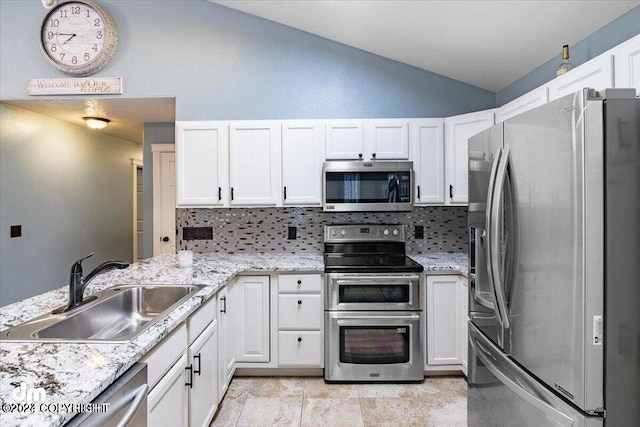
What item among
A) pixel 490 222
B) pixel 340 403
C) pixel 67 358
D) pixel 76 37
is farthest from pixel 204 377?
pixel 76 37

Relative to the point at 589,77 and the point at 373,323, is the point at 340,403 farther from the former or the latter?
the point at 589,77

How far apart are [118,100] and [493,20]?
3153mm

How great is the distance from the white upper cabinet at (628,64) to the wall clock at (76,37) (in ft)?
11.8

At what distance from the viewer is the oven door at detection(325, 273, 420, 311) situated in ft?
7.88

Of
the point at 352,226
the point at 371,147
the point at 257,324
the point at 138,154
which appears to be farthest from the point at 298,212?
the point at 138,154

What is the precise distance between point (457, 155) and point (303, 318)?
1832 millimetres

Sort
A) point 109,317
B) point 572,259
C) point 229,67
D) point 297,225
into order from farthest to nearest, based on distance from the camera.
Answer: point 297,225, point 229,67, point 109,317, point 572,259

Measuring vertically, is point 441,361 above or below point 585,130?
below

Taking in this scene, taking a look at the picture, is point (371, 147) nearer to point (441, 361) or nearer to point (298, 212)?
point (298, 212)

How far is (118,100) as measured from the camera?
2.99m

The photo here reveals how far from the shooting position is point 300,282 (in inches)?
97.3

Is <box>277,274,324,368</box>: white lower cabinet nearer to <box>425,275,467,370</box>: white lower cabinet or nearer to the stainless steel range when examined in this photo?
the stainless steel range

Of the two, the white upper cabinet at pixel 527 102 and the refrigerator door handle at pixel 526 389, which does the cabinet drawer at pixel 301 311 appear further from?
the white upper cabinet at pixel 527 102

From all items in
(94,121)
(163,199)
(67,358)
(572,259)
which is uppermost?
(94,121)
